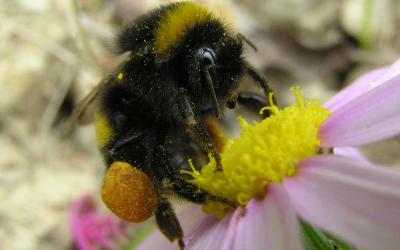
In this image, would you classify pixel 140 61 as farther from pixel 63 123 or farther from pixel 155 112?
pixel 63 123

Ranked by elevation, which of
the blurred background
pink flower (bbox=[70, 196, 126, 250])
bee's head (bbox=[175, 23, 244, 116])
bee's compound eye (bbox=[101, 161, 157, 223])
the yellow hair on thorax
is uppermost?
the blurred background

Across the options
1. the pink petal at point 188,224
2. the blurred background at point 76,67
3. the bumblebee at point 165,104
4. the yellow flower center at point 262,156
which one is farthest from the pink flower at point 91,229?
the yellow flower center at point 262,156

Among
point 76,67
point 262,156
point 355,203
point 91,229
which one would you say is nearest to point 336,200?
point 355,203

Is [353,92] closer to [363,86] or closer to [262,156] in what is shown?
[363,86]

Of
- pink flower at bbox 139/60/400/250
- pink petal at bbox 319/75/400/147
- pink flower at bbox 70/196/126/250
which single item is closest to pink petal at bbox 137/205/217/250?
pink flower at bbox 139/60/400/250

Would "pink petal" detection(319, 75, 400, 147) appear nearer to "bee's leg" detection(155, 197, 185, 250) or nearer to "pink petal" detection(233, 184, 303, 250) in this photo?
"pink petal" detection(233, 184, 303, 250)
